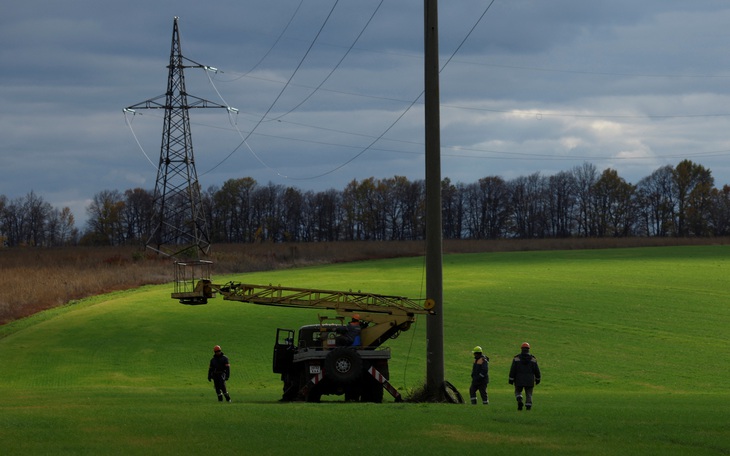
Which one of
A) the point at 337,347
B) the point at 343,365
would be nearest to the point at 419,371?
the point at 337,347

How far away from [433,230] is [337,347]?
4646 mm

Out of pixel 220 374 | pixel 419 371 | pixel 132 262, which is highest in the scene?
pixel 132 262

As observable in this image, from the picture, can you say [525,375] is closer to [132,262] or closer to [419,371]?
[419,371]

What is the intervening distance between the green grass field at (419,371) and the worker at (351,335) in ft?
5.85

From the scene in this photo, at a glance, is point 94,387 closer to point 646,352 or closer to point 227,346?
point 227,346

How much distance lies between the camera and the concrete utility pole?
27.2 meters

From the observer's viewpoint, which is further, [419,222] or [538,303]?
[419,222]

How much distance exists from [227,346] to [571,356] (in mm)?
16973

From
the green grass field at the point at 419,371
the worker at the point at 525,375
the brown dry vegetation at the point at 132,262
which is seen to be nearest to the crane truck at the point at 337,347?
the green grass field at the point at 419,371

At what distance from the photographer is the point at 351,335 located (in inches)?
1057

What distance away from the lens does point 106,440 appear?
54.3ft

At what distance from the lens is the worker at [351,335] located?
26719 millimetres

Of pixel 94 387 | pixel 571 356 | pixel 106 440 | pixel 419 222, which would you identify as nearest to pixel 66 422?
pixel 106 440

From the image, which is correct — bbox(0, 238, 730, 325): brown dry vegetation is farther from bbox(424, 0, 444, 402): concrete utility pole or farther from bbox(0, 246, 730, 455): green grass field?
bbox(424, 0, 444, 402): concrete utility pole
